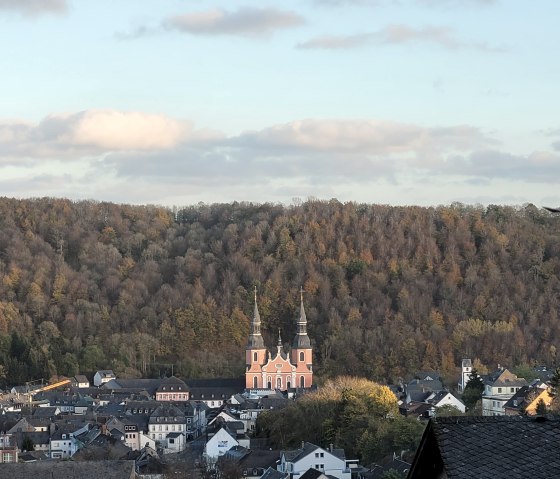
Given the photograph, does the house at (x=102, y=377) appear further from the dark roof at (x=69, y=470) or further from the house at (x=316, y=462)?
the dark roof at (x=69, y=470)

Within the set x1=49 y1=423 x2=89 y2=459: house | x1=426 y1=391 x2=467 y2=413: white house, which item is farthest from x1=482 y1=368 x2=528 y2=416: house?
x1=49 y1=423 x2=89 y2=459: house

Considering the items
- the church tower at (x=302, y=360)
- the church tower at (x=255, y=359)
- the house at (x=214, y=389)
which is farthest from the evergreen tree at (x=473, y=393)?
the church tower at (x=255, y=359)

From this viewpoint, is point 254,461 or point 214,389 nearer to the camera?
point 254,461

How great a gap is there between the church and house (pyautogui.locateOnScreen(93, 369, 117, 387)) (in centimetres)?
1098

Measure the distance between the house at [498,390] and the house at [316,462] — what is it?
13.8m

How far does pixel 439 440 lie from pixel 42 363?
343 ft

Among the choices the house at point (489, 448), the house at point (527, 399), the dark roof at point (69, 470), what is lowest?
the house at point (527, 399)

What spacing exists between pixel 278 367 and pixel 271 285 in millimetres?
25642

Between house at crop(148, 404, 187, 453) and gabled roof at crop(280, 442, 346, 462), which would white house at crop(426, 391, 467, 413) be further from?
gabled roof at crop(280, 442, 346, 462)

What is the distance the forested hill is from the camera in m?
108

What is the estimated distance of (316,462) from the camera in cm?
5122

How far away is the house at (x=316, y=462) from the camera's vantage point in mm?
50531

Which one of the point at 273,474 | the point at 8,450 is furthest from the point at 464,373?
the point at 273,474

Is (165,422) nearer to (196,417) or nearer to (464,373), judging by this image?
(196,417)
